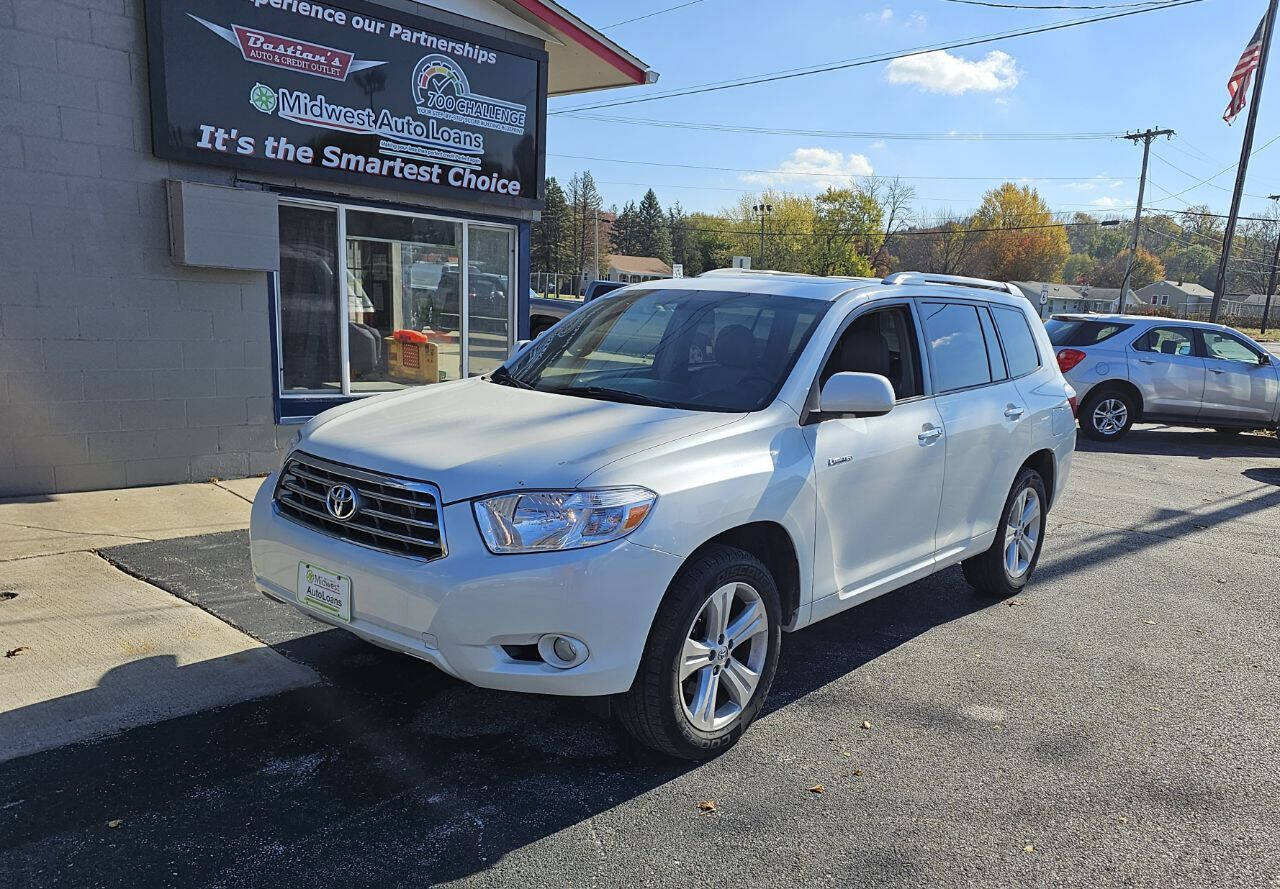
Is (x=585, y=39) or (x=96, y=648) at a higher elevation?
(x=585, y=39)

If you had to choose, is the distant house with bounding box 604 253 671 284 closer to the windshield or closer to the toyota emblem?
the windshield

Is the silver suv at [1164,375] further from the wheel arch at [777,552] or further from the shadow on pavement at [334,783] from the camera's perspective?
the wheel arch at [777,552]

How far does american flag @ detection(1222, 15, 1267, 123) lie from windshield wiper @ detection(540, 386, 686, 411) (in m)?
20.6

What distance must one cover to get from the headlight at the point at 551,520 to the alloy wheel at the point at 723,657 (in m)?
0.53

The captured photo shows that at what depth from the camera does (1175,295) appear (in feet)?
404

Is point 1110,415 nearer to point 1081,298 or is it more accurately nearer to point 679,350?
point 679,350

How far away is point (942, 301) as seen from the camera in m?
5.07

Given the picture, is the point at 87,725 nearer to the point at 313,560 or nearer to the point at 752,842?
the point at 313,560

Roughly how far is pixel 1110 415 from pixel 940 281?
9350 millimetres

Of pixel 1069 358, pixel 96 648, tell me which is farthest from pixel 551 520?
pixel 1069 358

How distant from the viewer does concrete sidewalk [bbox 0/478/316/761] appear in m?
3.69

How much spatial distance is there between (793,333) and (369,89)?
18.6 feet

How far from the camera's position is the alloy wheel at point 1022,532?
5.61m

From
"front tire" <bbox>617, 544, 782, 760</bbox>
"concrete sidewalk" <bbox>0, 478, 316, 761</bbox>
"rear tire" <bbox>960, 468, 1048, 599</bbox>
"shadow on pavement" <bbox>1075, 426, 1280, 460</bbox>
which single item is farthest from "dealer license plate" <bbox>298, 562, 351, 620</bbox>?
"shadow on pavement" <bbox>1075, 426, 1280, 460</bbox>
